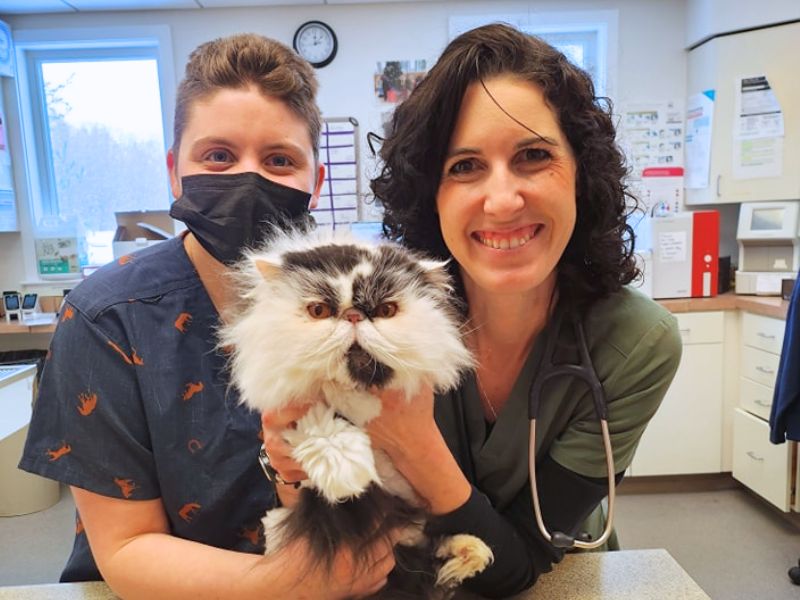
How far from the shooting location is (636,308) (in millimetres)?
1207

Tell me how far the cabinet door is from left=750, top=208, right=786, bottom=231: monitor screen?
0.84 meters

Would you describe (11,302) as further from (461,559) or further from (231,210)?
(461,559)

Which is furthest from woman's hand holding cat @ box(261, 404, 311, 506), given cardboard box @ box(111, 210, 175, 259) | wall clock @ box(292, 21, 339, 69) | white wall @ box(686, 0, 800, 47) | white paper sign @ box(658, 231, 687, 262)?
white wall @ box(686, 0, 800, 47)

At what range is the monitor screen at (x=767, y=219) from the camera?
3.48 metres

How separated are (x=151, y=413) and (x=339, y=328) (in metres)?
0.48

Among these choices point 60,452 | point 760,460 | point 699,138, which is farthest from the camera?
point 699,138

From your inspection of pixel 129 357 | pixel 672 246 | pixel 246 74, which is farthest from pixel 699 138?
pixel 129 357

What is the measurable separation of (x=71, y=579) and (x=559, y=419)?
1.10 meters

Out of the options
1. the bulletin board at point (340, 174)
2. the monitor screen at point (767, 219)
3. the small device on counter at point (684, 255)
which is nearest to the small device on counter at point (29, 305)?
the bulletin board at point (340, 174)

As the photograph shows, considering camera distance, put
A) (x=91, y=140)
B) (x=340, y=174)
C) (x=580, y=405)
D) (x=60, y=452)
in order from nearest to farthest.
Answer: (x=60, y=452), (x=580, y=405), (x=340, y=174), (x=91, y=140)

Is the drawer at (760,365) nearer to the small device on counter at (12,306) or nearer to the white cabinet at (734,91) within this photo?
the white cabinet at (734,91)

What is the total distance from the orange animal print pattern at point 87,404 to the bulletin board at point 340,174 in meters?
3.15

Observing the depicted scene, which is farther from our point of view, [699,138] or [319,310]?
[699,138]

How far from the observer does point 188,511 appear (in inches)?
40.6
